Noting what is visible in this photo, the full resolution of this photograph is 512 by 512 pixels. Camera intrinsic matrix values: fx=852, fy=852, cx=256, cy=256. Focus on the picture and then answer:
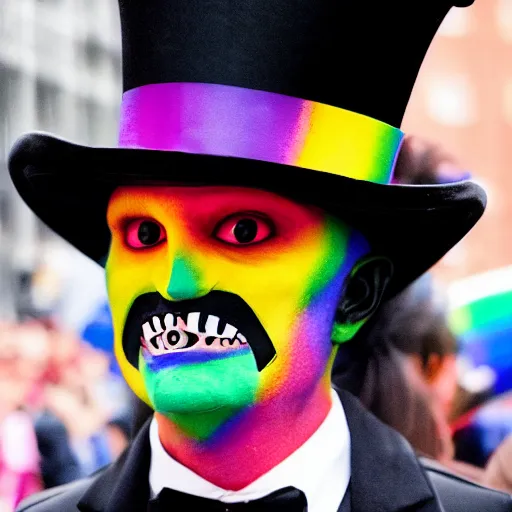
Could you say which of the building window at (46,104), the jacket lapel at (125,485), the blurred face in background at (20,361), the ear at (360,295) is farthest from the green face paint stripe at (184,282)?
the building window at (46,104)

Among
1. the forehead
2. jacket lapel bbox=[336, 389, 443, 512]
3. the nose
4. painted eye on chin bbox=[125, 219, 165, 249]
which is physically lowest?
jacket lapel bbox=[336, 389, 443, 512]

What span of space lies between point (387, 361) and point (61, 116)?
7.38 ft

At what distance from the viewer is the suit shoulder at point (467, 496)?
167 centimetres

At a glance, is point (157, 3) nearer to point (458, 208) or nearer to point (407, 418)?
point (458, 208)

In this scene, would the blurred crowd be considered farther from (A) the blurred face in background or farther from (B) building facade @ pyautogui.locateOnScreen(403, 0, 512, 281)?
(B) building facade @ pyautogui.locateOnScreen(403, 0, 512, 281)

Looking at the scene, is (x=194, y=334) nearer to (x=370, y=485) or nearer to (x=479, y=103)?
(x=370, y=485)

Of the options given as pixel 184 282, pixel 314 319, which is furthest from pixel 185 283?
pixel 314 319

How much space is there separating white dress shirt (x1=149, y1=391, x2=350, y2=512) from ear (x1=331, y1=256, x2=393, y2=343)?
0.17m

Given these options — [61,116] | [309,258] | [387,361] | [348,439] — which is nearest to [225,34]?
[309,258]

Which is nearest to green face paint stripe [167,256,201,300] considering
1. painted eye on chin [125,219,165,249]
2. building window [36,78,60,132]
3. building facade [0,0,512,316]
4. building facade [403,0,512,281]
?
painted eye on chin [125,219,165,249]

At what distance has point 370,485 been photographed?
1525 millimetres

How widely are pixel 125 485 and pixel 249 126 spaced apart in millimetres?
702

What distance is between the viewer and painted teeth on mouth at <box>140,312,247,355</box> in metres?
1.35

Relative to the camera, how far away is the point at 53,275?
335cm
